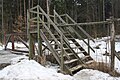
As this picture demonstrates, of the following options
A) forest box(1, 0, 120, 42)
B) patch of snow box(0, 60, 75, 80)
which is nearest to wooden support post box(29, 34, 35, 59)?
patch of snow box(0, 60, 75, 80)

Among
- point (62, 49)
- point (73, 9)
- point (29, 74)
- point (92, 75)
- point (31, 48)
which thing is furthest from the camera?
point (73, 9)

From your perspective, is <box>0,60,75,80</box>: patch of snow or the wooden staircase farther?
the wooden staircase

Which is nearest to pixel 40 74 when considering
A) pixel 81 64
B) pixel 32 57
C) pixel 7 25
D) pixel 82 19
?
pixel 81 64

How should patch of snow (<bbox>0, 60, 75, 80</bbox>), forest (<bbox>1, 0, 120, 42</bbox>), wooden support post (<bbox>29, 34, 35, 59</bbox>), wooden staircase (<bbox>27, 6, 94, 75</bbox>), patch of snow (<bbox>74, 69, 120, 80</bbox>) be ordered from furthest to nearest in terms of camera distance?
forest (<bbox>1, 0, 120, 42</bbox>) → wooden support post (<bbox>29, 34, 35, 59</bbox>) → wooden staircase (<bbox>27, 6, 94, 75</bbox>) → patch of snow (<bbox>74, 69, 120, 80</bbox>) → patch of snow (<bbox>0, 60, 75, 80</bbox>)

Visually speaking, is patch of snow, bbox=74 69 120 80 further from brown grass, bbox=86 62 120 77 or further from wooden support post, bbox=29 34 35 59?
wooden support post, bbox=29 34 35 59

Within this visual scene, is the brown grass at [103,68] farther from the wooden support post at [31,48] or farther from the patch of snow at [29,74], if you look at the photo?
the wooden support post at [31,48]

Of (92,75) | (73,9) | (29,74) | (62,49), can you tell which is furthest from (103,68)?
(73,9)

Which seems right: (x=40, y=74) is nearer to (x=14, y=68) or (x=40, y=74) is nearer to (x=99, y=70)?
(x=14, y=68)

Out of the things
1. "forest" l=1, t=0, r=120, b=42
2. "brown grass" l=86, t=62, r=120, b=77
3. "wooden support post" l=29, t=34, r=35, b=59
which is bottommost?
"brown grass" l=86, t=62, r=120, b=77

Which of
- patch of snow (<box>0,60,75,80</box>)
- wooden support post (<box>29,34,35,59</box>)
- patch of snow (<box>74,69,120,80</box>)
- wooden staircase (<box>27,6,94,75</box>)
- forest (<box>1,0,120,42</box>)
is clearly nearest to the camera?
patch of snow (<box>0,60,75,80</box>)

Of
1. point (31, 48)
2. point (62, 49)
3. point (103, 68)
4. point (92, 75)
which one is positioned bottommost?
point (92, 75)

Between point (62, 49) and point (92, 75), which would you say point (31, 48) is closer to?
point (62, 49)

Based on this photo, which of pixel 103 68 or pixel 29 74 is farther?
pixel 103 68

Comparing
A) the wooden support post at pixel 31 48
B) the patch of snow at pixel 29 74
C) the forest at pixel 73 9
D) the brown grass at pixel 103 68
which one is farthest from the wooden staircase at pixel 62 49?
the forest at pixel 73 9
